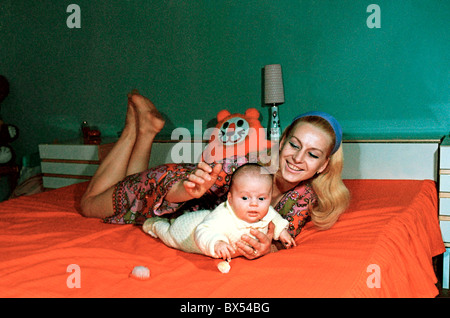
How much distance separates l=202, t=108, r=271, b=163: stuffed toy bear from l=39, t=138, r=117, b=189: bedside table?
3.08ft

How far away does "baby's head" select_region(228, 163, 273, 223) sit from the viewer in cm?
134

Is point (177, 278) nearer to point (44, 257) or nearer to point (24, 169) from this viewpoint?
point (44, 257)

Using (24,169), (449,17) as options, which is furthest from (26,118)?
(449,17)

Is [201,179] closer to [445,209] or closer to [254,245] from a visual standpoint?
[254,245]

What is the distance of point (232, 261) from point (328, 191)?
59cm

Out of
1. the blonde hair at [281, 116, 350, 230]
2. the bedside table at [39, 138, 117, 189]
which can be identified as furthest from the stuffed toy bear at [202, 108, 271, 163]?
the bedside table at [39, 138, 117, 189]

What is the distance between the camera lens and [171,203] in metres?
1.65

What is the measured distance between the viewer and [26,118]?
154 inches

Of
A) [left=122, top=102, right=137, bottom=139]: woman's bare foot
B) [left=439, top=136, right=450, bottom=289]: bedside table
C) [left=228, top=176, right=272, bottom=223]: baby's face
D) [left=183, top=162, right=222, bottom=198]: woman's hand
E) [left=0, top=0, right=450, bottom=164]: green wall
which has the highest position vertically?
[left=0, top=0, right=450, bottom=164]: green wall

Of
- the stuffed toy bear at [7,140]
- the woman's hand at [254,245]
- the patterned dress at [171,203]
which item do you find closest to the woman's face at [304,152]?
the patterned dress at [171,203]

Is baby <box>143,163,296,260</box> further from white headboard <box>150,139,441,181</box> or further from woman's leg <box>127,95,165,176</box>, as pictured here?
white headboard <box>150,139,441,181</box>

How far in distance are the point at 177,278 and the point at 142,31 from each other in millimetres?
2568

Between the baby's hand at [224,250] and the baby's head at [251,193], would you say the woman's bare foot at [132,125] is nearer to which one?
the baby's head at [251,193]
